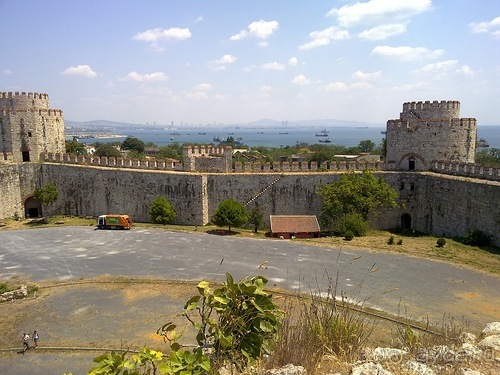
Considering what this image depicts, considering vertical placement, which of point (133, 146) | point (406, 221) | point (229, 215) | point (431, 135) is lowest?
point (406, 221)

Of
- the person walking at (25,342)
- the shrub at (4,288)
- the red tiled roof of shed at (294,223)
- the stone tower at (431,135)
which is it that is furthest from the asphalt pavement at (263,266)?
the stone tower at (431,135)

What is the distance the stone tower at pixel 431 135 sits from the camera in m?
23.1

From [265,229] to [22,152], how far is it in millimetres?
17054

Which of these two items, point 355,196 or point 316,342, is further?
point 355,196

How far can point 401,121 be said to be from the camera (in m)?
24.0

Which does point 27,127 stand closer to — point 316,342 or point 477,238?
point 477,238

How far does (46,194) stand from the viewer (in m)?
25.5

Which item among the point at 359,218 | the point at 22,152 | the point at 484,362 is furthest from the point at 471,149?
the point at 22,152

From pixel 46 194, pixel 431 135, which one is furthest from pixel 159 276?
pixel 431 135

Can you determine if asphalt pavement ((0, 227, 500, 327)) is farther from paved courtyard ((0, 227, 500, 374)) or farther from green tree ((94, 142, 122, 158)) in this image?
green tree ((94, 142, 122, 158))

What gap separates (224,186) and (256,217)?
8.82 feet

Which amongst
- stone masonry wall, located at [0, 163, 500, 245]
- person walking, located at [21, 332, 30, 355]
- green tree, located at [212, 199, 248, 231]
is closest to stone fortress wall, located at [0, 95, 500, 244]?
stone masonry wall, located at [0, 163, 500, 245]

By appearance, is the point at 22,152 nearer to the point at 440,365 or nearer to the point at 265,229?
the point at 265,229

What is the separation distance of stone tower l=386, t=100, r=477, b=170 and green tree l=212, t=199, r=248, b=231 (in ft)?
33.2
